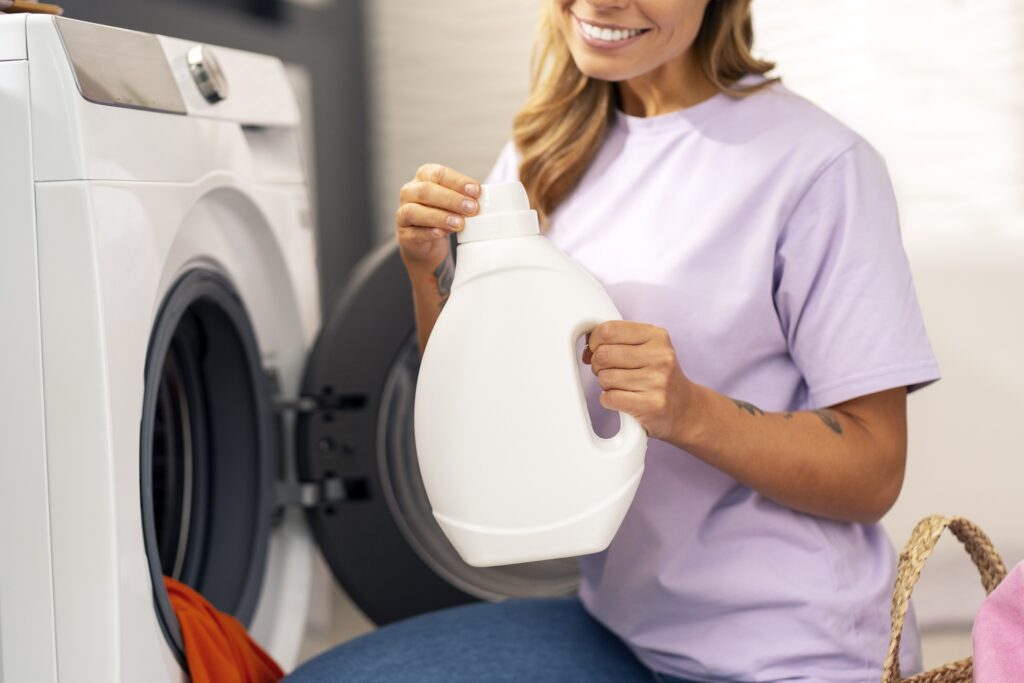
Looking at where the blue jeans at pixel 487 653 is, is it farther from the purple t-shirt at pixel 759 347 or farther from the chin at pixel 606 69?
the chin at pixel 606 69

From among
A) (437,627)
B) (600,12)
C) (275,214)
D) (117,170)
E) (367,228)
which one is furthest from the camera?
(367,228)

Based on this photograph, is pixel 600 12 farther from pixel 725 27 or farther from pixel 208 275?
pixel 208 275

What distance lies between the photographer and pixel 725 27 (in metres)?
1.05

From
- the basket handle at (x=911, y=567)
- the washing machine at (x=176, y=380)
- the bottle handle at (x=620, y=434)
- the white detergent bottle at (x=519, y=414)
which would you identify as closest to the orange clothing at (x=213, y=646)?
the washing machine at (x=176, y=380)

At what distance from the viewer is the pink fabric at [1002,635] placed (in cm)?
73

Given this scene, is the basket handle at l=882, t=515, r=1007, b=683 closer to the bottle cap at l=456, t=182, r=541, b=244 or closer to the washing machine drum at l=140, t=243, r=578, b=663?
the bottle cap at l=456, t=182, r=541, b=244

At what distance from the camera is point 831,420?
37.8 inches

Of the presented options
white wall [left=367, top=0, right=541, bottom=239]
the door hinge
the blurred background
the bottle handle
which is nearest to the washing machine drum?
the door hinge

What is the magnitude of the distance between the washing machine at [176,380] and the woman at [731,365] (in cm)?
23

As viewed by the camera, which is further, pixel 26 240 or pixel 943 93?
pixel 943 93

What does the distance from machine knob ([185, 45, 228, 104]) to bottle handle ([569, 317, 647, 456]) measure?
1.62ft

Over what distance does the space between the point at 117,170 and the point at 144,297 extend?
0.11 meters

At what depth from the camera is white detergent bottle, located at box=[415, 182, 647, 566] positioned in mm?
810

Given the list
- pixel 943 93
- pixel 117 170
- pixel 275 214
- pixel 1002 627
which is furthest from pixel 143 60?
pixel 943 93
